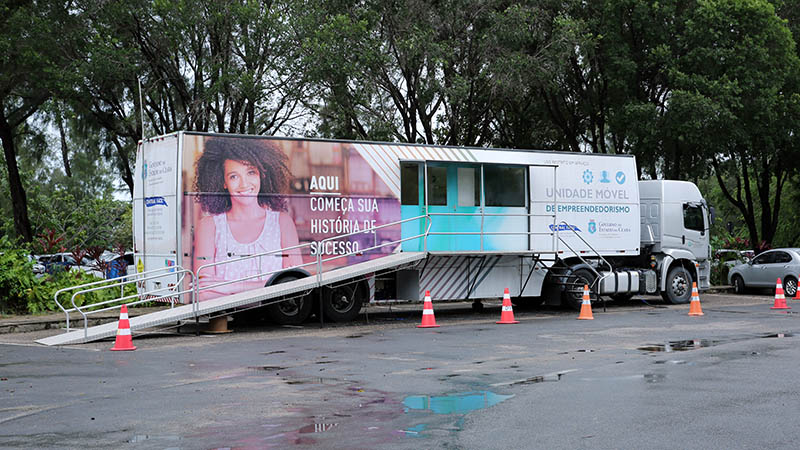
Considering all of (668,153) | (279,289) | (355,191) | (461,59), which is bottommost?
(279,289)

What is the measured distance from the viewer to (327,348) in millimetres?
14500

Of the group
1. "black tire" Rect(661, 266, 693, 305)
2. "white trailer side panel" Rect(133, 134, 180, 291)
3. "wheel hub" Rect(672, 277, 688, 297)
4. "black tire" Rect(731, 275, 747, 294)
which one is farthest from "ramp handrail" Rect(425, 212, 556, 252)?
"black tire" Rect(731, 275, 747, 294)

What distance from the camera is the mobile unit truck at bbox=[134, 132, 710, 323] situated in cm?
1762

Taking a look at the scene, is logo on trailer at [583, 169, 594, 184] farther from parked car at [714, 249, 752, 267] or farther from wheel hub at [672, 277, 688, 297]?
parked car at [714, 249, 752, 267]

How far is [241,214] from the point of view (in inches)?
703

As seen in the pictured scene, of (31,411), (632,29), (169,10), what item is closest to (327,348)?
(31,411)

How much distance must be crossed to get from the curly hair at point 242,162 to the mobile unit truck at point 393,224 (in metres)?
0.02

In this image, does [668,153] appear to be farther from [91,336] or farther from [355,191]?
[91,336]

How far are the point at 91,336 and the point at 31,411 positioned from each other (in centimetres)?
688

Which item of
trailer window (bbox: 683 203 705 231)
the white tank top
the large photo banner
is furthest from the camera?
trailer window (bbox: 683 203 705 231)

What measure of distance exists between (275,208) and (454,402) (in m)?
9.72

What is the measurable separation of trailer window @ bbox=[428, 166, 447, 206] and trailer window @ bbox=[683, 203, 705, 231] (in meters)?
7.67

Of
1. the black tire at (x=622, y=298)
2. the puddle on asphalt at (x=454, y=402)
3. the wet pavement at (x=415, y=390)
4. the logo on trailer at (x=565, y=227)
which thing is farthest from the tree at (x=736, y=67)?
the puddle on asphalt at (x=454, y=402)

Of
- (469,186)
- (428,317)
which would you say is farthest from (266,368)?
(469,186)
